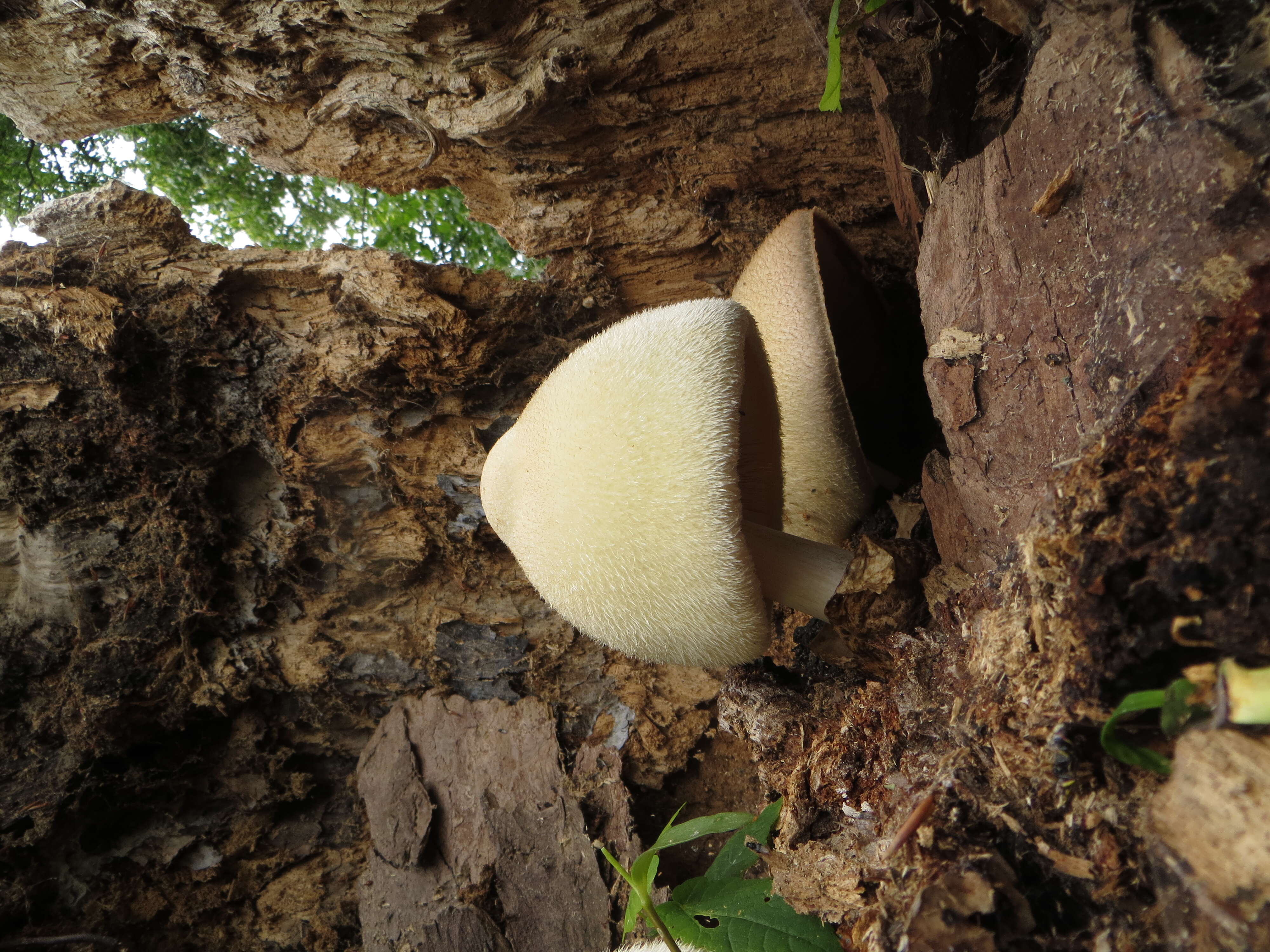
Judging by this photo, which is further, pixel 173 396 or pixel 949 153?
pixel 173 396

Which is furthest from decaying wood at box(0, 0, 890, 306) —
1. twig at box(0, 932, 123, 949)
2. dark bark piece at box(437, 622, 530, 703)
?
twig at box(0, 932, 123, 949)

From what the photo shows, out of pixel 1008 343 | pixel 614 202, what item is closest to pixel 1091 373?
pixel 1008 343

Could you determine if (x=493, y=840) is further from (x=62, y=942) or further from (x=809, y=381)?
(x=809, y=381)

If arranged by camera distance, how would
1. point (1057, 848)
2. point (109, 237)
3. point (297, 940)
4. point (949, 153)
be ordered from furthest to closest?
point (297, 940) < point (109, 237) < point (949, 153) < point (1057, 848)

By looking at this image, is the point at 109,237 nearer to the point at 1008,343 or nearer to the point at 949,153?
the point at 949,153

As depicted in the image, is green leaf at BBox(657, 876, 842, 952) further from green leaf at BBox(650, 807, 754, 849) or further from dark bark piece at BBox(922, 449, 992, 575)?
dark bark piece at BBox(922, 449, 992, 575)
